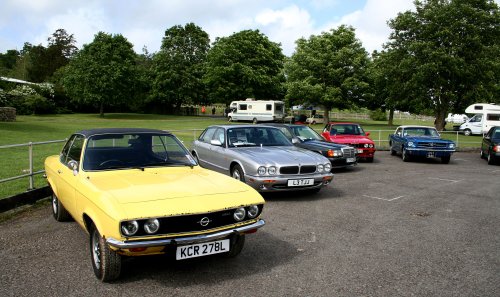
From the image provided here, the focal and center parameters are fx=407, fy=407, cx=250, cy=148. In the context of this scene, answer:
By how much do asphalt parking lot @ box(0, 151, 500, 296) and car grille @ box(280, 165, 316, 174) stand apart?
0.59 meters

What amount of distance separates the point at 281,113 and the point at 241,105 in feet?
16.4

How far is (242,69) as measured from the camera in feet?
174

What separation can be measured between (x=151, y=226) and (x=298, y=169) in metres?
4.66

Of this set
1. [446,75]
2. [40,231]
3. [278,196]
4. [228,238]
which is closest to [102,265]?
[228,238]

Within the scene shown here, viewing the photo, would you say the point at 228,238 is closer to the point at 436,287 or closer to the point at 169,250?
the point at 169,250

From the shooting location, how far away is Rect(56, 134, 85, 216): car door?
16.1ft

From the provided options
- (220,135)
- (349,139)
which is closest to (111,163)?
(220,135)

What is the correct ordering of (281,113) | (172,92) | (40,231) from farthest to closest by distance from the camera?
(172,92) < (281,113) < (40,231)

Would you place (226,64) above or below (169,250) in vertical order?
above

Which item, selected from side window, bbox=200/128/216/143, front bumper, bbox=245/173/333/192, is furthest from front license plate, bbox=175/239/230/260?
side window, bbox=200/128/216/143

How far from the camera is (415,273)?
4.39m

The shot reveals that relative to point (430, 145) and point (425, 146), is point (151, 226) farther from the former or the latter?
point (430, 145)

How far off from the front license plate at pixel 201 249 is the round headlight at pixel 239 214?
0.24 meters

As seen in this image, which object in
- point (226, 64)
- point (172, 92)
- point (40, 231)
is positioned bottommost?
point (40, 231)
